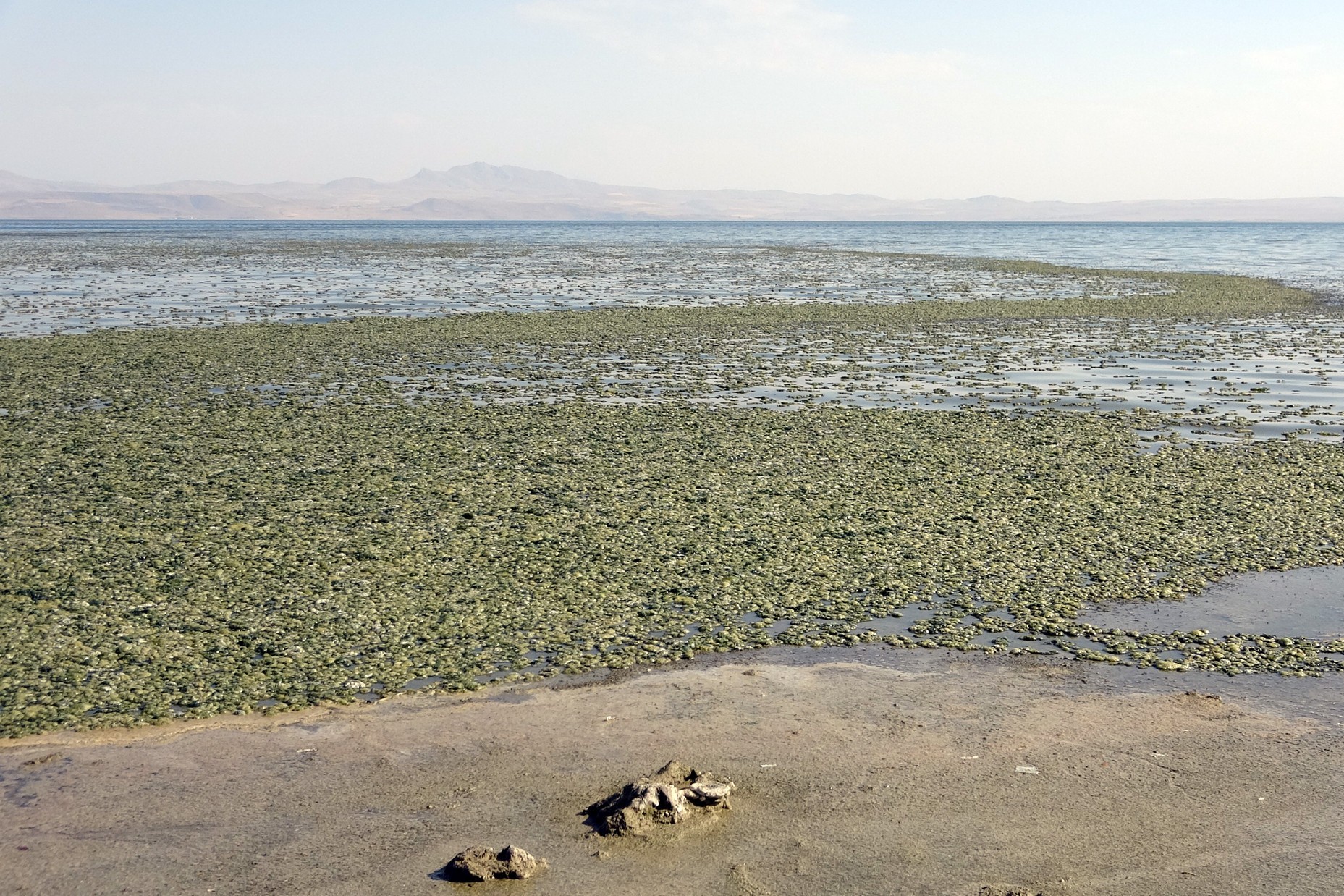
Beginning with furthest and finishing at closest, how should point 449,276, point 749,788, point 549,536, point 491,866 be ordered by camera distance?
point 449,276 → point 549,536 → point 749,788 → point 491,866

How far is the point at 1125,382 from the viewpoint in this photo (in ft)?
64.3

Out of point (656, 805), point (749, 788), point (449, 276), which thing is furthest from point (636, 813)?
point (449, 276)

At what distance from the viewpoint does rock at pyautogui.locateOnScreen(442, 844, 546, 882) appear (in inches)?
207

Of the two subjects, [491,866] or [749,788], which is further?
[749,788]

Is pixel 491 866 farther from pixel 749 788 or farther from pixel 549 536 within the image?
pixel 549 536

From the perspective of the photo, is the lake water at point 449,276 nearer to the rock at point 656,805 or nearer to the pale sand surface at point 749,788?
the pale sand surface at point 749,788

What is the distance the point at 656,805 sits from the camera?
576 cm

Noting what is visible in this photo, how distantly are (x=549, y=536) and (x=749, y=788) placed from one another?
14.7ft

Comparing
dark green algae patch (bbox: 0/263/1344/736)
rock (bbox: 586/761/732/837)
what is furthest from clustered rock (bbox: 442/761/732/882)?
dark green algae patch (bbox: 0/263/1344/736)

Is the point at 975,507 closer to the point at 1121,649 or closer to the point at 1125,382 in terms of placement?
the point at 1121,649

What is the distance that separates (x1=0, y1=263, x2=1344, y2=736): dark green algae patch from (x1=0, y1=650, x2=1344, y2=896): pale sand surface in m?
0.51

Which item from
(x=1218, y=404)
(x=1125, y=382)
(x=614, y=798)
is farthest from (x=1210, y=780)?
(x=1125, y=382)

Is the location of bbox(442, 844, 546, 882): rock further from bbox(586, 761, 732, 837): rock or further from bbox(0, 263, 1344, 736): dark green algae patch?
bbox(0, 263, 1344, 736): dark green algae patch

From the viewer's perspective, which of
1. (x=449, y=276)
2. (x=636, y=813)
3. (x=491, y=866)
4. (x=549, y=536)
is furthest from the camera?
(x=449, y=276)
